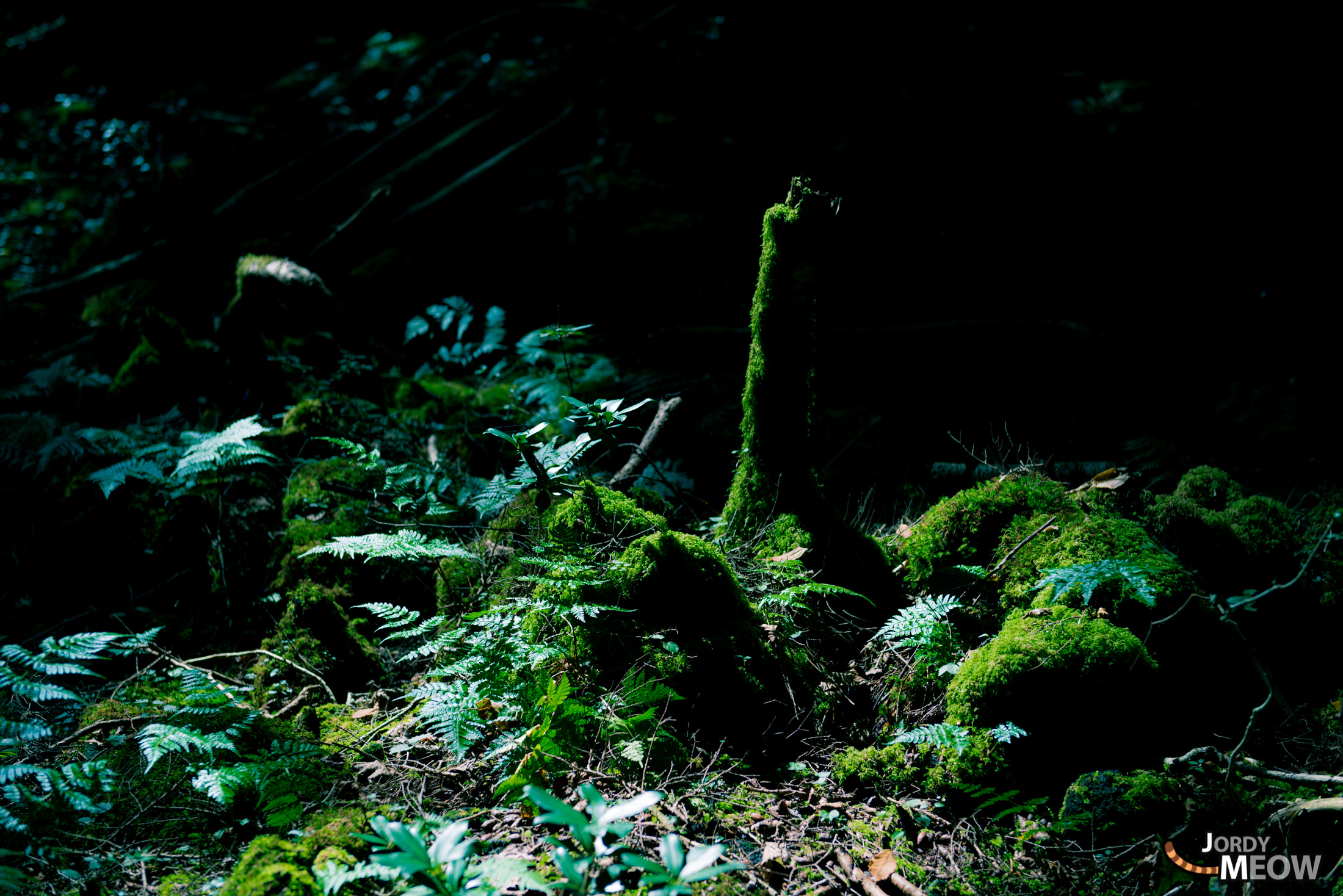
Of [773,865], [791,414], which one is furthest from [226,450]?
[773,865]

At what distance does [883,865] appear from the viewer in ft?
8.01

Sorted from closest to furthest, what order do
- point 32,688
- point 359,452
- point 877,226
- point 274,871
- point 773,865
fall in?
point 274,871
point 773,865
point 32,688
point 359,452
point 877,226

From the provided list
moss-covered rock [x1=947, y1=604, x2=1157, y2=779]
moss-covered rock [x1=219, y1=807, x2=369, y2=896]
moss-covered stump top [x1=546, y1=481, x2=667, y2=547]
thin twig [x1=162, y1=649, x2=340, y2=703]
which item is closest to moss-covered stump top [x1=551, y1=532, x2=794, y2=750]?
moss-covered stump top [x1=546, y1=481, x2=667, y2=547]

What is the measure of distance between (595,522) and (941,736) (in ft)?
5.77

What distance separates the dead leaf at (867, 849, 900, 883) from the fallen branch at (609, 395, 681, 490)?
2426mm

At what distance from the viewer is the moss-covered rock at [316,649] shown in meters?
3.51

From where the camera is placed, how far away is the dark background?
5988 millimetres

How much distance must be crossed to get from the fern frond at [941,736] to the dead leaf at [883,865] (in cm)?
41

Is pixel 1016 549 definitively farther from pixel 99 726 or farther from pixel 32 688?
pixel 99 726

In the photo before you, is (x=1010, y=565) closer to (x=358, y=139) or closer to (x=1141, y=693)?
(x=1141, y=693)

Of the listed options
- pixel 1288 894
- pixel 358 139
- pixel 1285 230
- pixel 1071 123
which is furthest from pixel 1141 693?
pixel 358 139

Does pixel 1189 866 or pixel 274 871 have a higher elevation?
pixel 274 871

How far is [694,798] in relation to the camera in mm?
2658

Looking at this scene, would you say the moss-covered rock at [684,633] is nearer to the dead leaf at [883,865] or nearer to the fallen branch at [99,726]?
the dead leaf at [883,865]
